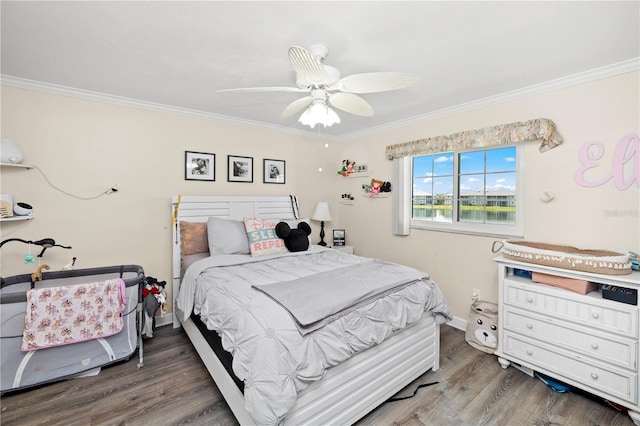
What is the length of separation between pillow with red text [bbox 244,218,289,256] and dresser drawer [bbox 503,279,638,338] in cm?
211

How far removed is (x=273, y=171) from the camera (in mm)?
3941

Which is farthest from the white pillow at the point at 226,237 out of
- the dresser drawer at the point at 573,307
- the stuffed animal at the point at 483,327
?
the dresser drawer at the point at 573,307

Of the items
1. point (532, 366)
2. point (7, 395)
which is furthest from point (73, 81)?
point (532, 366)

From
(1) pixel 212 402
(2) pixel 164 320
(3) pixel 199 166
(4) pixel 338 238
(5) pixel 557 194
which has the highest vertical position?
(3) pixel 199 166

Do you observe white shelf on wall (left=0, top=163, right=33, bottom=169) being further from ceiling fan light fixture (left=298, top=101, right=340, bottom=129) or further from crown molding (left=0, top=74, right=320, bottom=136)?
ceiling fan light fixture (left=298, top=101, right=340, bottom=129)

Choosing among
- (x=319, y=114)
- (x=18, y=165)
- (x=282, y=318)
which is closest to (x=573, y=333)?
(x=282, y=318)

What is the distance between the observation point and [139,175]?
9.87ft

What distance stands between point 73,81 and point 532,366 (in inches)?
175

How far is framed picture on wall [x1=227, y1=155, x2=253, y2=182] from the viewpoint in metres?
3.58

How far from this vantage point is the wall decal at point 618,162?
6.79 feet

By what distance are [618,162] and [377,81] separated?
1.99 metres

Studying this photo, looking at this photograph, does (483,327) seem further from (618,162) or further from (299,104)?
(299,104)

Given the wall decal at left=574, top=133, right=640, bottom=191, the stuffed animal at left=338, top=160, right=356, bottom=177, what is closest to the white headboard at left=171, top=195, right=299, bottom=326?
the stuffed animal at left=338, top=160, right=356, bottom=177

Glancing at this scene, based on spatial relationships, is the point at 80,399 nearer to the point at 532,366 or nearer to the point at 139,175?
the point at 139,175
